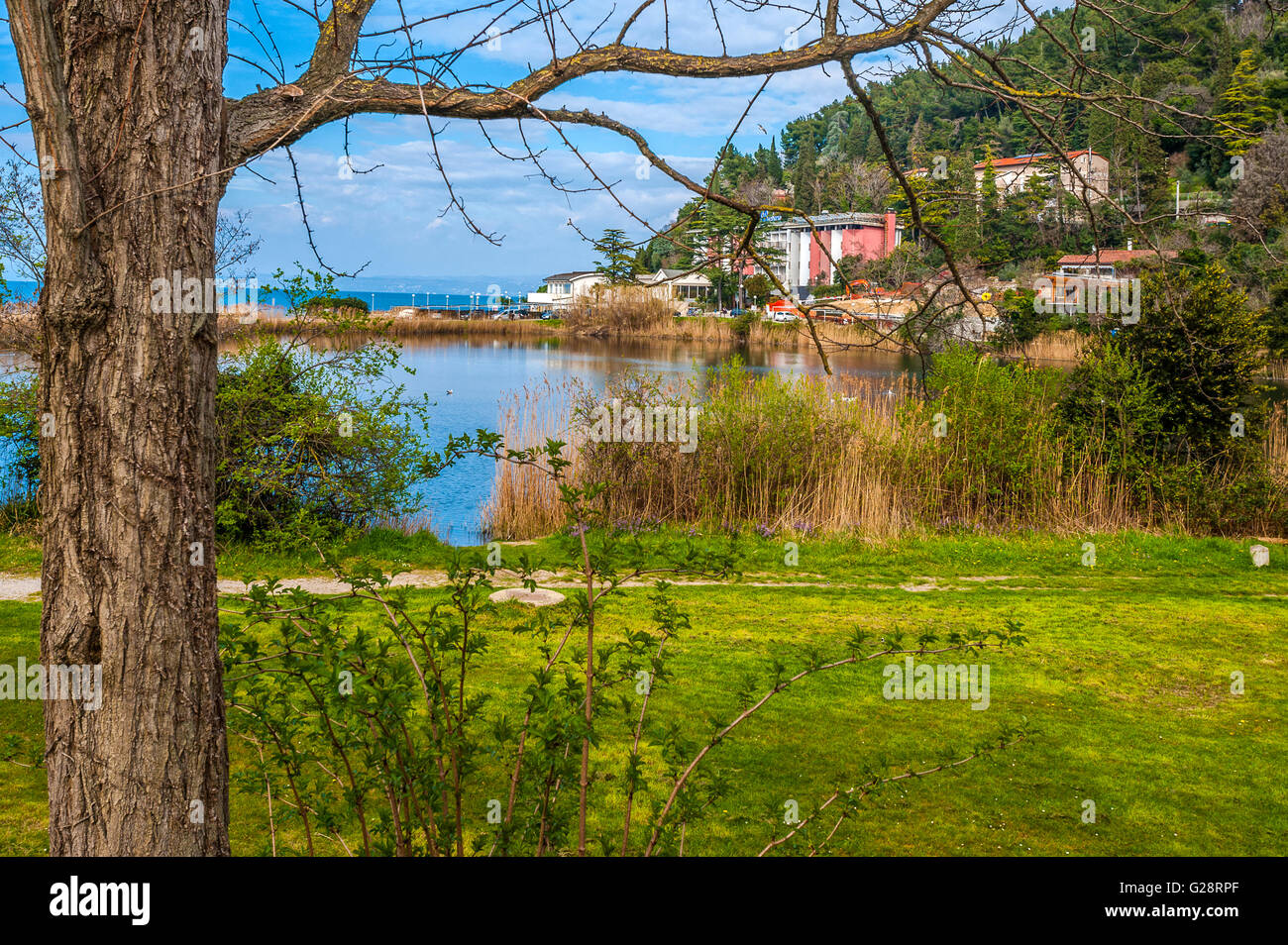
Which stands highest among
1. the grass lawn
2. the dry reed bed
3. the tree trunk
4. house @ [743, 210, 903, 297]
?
house @ [743, 210, 903, 297]

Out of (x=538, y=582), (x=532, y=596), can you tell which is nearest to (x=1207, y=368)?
(x=538, y=582)

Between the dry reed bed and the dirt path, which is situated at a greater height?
the dry reed bed

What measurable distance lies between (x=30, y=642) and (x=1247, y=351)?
11.7 m

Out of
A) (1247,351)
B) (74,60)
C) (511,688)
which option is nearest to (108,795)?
(74,60)

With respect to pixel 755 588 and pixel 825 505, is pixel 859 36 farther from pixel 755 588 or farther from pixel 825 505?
pixel 825 505

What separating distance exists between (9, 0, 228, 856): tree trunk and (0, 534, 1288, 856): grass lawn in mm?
1180

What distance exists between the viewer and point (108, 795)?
6.52 feet

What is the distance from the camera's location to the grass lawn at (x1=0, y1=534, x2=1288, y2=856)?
3758 mm

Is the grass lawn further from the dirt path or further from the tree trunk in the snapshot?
the tree trunk

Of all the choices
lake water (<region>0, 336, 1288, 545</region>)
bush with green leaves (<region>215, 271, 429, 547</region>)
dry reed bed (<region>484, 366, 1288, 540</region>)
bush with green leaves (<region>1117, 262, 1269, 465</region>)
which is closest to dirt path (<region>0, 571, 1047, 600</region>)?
bush with green leaves (<region>215, 271, 429, 547</region>)

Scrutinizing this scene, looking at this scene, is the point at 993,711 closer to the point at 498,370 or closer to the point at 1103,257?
the point at 1103,257

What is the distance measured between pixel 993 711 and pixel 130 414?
457cm

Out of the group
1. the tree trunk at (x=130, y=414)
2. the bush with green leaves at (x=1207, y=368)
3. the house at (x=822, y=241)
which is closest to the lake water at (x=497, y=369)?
the house at (x=822, y=241)

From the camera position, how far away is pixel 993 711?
514 cm
